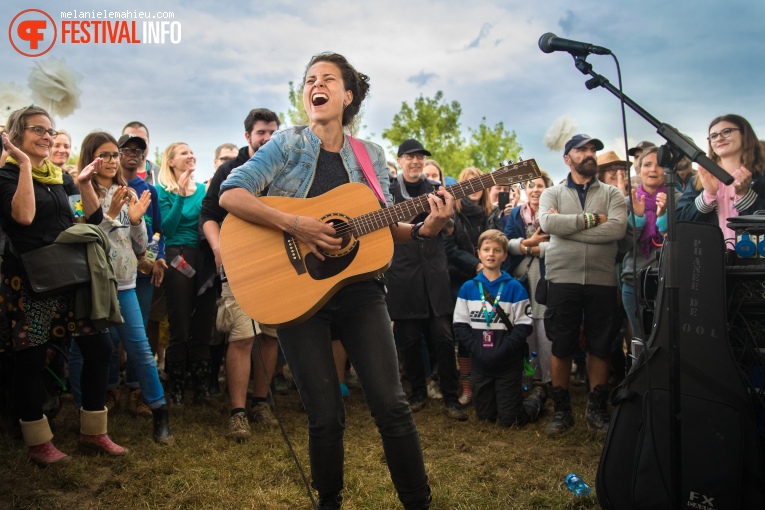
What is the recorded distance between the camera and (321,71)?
3.17m

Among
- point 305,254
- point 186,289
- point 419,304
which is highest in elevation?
point 305,254

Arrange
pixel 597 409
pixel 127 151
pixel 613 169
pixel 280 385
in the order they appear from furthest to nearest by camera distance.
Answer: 1. pixel 613 169
2. pixel 280 385
3. pixel 127 151
4. pixel 597 409

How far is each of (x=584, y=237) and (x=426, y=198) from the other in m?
2.42

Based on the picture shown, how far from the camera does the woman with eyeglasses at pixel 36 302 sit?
3.88 metres

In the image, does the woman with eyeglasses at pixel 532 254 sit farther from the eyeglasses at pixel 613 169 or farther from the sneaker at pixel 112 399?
the sneaker at pixel 112 399

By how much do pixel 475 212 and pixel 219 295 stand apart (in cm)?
284

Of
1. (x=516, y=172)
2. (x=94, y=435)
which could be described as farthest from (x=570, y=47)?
(x=94, y=435)

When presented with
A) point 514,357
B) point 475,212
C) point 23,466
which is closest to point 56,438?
point 23,466

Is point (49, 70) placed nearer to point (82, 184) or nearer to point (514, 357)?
point (82, 184)

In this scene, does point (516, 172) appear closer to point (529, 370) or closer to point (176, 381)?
point (529, 370)

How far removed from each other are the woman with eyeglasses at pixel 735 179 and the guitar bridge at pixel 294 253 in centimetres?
296

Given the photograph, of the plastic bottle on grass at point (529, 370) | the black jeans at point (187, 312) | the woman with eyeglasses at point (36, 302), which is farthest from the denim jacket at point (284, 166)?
the plastic bottle on grass at point (529, 370)

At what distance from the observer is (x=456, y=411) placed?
5547 mm

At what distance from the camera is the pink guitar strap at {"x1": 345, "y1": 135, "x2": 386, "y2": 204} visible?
10.5ft
